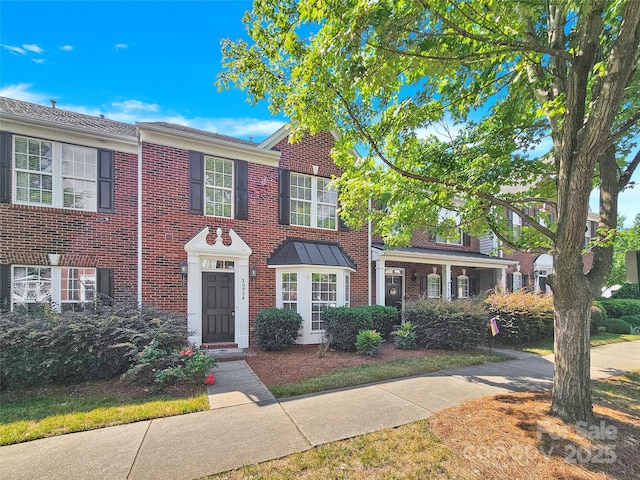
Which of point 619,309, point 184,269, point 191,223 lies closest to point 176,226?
point 191,223

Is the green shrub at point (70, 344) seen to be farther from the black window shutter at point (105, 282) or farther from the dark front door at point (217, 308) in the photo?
the dark front door at point (217, 308)

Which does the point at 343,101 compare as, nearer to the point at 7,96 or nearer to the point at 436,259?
the point at 436,259

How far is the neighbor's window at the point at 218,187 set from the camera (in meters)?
9.66

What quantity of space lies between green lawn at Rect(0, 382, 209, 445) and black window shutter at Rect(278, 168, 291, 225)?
6.17 m

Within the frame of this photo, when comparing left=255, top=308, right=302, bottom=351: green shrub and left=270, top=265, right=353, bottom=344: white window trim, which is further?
left=270, top=265, right=353, bottom=344: white window trim

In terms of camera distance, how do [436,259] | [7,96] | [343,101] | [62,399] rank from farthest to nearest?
[436,259], [7,96], [62,399], [343,101]

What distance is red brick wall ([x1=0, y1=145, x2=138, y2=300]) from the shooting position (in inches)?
297

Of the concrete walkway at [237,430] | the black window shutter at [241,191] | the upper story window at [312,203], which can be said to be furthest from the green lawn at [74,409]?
the upper story window at [312,203]

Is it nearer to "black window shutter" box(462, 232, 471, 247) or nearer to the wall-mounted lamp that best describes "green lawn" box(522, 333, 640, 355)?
"black window shutter" box(462, 232, 471, 247)

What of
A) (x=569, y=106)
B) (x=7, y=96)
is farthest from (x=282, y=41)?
(x=7, y=96)

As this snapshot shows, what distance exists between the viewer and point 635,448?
12.5 feet

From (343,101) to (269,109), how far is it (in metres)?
1.42

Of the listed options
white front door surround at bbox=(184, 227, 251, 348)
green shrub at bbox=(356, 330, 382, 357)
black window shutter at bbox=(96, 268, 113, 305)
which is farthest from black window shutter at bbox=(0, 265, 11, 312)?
green shrub at bbox=(356, 330, 382, 357)

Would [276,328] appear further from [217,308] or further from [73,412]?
[73,412]
